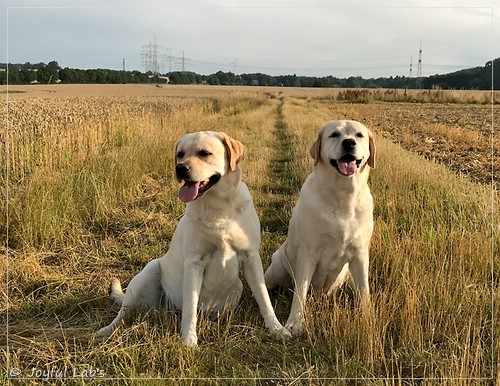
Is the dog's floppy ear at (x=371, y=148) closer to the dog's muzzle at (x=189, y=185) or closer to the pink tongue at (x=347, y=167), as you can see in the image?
the pink tongue at (x=347, y=167)

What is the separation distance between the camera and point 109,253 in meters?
4.63

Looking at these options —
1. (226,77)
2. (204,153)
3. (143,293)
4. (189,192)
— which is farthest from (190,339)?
(226,77)

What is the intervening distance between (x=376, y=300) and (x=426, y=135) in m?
13.5

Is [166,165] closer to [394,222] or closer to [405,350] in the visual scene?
[394,222]

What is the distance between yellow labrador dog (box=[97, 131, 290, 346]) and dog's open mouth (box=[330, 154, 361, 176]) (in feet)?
2.28

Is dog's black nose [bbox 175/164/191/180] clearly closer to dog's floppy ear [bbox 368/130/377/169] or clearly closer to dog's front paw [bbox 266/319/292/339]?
dog's front paw [bbox 266/319/292/339]

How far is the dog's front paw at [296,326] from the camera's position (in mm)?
3152

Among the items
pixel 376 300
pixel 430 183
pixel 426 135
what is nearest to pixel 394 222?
pixel 430 183

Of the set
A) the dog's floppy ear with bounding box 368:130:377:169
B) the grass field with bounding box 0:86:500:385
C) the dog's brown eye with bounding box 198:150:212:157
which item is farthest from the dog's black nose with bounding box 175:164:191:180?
the dog's floppy ear with bounding box 368:130:377:169

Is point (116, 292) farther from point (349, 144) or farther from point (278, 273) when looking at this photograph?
point (349, 144)

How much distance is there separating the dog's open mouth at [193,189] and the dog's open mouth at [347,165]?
0.88 meters

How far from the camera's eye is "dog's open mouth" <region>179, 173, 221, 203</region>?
297 cm

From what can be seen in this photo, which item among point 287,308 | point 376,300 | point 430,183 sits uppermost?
point 430,183

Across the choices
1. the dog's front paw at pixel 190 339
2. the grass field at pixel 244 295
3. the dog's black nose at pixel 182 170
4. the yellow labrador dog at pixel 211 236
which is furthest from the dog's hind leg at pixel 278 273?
the dog's black nose at pixel 182 170
